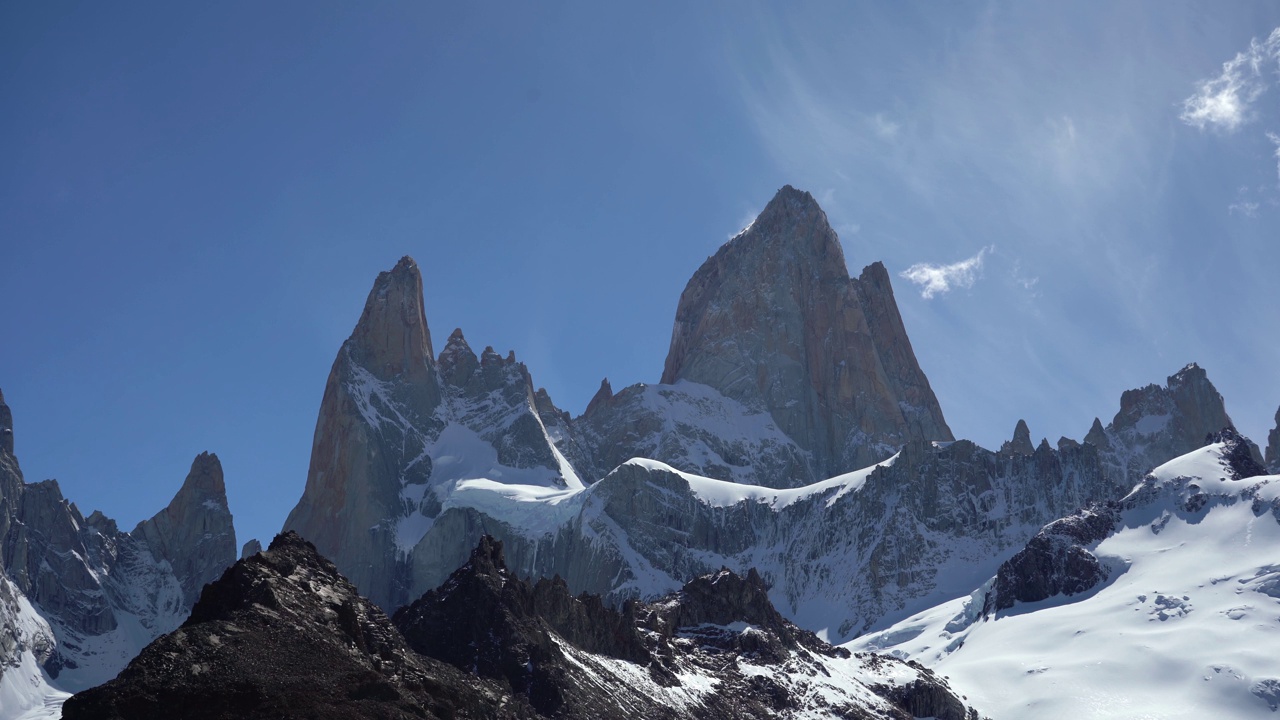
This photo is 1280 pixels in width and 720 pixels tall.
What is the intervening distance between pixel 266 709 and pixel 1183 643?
131 metres

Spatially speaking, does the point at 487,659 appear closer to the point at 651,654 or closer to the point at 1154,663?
the point at 651,654

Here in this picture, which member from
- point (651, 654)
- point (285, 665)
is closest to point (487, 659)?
point (285, 665)

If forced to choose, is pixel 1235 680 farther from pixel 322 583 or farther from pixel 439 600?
pixel 322 583

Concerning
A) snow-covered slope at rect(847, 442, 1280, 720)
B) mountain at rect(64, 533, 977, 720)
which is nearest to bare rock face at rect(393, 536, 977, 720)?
mountain at rect(64, 533, 977, 720)

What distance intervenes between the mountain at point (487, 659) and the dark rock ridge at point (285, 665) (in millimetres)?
125

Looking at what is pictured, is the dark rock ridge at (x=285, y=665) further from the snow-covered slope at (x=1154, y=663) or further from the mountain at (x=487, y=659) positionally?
the snow-covered slope at (x=1154, y=663)

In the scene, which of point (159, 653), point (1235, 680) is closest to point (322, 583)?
point (159, 653)

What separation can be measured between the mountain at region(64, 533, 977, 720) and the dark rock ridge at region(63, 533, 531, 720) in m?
0.13

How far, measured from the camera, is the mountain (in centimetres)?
8750

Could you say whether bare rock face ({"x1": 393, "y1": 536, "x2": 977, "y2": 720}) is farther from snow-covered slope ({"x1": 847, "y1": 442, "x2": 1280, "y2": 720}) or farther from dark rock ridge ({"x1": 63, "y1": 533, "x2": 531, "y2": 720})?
snow-covered slope ({"x1": 847, "y1": 442, "x2": 1280, "y2": 720})

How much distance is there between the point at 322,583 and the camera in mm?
108188

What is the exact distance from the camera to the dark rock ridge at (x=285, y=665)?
8412cm

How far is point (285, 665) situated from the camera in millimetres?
91312

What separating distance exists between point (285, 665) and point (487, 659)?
2931 centimetres
